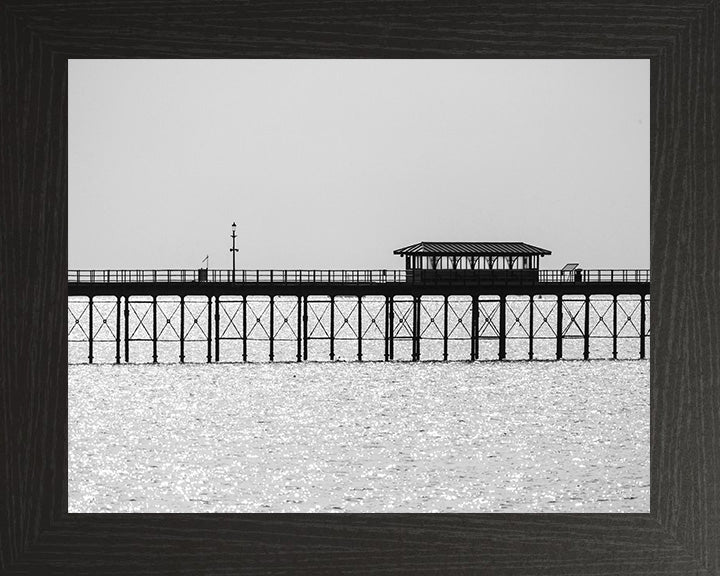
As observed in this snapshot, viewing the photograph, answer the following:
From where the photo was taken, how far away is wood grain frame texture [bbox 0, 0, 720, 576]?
7.37ft

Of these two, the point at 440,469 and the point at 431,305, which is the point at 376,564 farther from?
the point at 431,305

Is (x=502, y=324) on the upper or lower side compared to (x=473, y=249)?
lower

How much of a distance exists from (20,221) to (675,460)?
1.47 m

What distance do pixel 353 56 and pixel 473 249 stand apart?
45766mm

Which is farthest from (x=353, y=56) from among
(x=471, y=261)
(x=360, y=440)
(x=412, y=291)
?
(x=471, y=261)

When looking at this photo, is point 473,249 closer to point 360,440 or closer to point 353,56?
point 360,440

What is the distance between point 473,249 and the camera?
47.8 m

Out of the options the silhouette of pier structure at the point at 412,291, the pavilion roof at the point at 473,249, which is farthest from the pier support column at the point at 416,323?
the pavilion roof at the point at 473,249

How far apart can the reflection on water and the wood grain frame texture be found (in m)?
10.4

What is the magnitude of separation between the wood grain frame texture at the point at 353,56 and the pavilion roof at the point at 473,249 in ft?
138

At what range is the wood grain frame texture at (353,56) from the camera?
88.4 inches

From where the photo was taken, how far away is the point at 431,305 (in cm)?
10169

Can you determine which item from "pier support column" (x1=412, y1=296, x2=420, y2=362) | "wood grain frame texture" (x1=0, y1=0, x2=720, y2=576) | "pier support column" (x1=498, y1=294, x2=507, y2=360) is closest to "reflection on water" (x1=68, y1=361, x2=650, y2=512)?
"pier support column" (x1=412, y1=296, x2=420, y2=362)

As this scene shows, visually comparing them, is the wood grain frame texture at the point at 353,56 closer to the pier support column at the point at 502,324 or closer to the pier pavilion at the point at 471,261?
the pier support column at the point at 502,324
